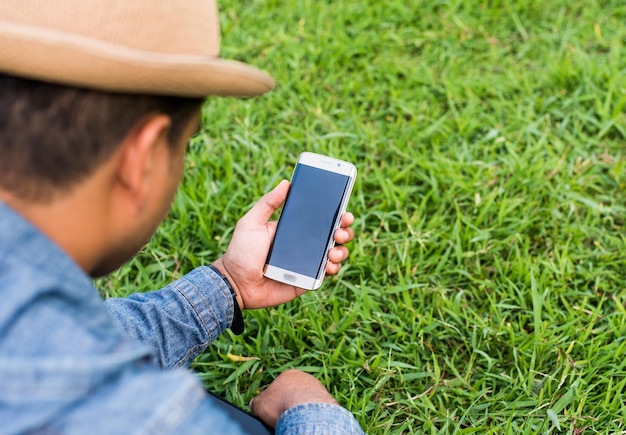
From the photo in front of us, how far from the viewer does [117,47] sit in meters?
0.97

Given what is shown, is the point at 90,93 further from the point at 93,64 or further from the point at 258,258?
the point at 258,258

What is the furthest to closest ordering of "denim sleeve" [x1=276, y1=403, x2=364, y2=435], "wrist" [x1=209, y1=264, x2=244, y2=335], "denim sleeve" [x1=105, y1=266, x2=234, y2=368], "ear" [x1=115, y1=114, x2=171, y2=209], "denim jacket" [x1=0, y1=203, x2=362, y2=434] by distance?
"wrist" [x1=209, y1=264, x2=244, y2=335] < "denim sleeve" [x1=105, y1=266, x2=234, y2=368] < "denim sleeve" [x1=276, y1=403, x2=364, y2=435] < "ear" [x1=115, y1=114, x2=171, y2=209] < "denim jacket" [x1=0, y1=203, x2=362, y2=434]

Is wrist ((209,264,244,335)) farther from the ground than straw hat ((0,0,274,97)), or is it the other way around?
straw hat ((0,0,274,97))

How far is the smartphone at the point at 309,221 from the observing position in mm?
1791

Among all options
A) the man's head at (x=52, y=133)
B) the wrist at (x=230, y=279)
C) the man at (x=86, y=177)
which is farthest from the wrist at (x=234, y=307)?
the man's head at (x=52, y=133)

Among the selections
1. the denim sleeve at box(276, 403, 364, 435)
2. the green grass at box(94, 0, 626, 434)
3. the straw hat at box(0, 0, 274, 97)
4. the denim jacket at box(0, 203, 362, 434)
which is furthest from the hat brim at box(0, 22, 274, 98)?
the green grass at box(94, 0, 626, 434)

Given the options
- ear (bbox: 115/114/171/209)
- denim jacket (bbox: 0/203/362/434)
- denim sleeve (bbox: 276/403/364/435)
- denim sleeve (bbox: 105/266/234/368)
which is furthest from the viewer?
denim sleeve (bbox: 105/266/234/368)

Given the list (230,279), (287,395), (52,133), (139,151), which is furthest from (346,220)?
(52,133)

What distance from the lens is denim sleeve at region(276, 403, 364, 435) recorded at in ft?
5.08

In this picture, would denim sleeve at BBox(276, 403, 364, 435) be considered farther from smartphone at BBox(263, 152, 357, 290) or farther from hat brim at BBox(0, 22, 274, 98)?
hat brim at BBox(0, 22, 274, 98)

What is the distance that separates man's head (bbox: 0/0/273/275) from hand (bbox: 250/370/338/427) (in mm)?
792

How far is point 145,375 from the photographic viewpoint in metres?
0.97

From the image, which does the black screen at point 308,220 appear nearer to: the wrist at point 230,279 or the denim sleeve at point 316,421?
the wrist at point 230,279

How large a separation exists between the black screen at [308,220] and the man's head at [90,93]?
0.75 m
